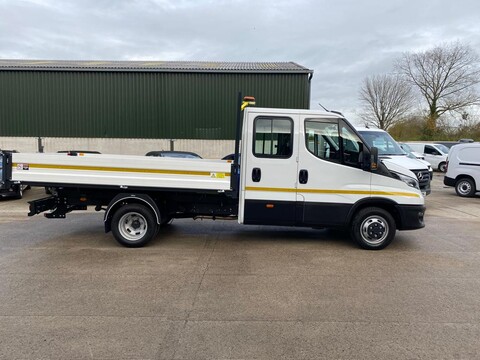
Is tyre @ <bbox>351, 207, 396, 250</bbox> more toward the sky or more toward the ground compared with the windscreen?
more toward the ground

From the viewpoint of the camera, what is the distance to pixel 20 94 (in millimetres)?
22766

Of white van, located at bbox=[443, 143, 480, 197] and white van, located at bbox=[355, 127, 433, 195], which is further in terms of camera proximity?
white van, located at bbox=[443, 143, 480, 197]

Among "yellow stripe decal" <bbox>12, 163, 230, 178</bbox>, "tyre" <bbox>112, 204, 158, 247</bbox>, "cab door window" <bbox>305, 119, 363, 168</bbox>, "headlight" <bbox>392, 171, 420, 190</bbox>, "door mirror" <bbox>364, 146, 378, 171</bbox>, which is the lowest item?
"tyre" <bbox>112, 204, 158, 247</bbox>

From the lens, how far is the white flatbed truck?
6.51 meters

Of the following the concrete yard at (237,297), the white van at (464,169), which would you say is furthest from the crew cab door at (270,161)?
the white van at (464,169)

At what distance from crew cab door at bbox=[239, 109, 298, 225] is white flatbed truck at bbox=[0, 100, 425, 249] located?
0.02m

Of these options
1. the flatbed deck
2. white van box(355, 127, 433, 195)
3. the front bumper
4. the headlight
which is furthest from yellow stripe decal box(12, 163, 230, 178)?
white van box(355, 127, 433, 195)

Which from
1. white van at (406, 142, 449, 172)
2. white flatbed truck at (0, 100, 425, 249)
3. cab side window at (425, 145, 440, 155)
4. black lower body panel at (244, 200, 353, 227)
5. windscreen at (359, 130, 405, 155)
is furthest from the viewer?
cab side window at (425, 145, 440, 155)

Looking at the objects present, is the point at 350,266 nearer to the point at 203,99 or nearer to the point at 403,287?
the point at 403,287

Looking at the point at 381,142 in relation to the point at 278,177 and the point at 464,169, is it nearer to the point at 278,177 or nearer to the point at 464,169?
the point at 464,169

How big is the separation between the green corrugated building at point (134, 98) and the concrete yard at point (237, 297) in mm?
15595

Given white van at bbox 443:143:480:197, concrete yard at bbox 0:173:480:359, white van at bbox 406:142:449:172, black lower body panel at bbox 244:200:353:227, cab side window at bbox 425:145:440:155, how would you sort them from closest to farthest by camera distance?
concrete yard at bbox 0:173:480:359
black lower body panel at bbox 244:200:353:227
white van at bbox 443:143:480:197
white van at bbox 406:142:449:172
cab side window at bbox 425:145:440:155

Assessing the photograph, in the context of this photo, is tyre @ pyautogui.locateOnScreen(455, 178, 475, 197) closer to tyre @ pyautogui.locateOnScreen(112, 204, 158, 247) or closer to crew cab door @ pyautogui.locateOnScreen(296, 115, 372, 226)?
crew cab door @ pyautogui.locateOnScreen(296, 115, 372, 226)

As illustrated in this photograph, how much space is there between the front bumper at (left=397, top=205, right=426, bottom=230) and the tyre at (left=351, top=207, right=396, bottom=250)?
19cm
